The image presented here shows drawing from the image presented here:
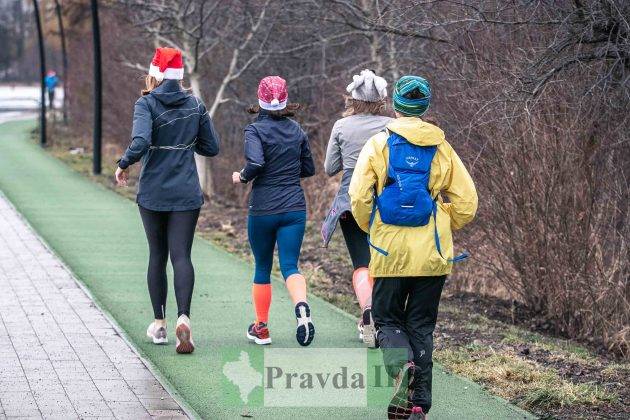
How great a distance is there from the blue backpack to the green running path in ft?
3.88

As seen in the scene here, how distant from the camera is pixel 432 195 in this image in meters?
5.78

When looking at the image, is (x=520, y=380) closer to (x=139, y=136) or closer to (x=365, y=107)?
(x=365, y=107)

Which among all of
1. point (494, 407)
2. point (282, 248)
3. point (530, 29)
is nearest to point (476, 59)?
point (530, 29)

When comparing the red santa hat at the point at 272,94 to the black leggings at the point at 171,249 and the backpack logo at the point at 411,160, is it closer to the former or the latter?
the black leggings at the point at 171,249

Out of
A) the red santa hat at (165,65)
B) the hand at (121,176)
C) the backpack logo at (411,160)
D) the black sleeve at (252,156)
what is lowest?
the hand at (121,176)

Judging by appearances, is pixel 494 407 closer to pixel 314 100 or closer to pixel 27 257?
pixel 27 257

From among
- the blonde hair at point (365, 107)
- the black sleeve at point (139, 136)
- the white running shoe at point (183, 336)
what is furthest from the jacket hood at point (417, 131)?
the white running shoe at point (183, 336)

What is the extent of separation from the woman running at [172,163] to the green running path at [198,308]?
0.57 m

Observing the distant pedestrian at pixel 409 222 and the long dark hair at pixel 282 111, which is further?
the long dark hair at pixel 282 111

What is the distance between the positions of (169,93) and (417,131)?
2300mm

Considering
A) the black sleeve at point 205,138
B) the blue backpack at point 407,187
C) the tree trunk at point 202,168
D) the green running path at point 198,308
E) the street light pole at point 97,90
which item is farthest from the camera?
the street light pole at point 97,90

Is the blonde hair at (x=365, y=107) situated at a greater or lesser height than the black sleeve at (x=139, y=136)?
greater

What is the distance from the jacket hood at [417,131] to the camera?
5.68 metres

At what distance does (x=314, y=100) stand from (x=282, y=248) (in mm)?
10470
